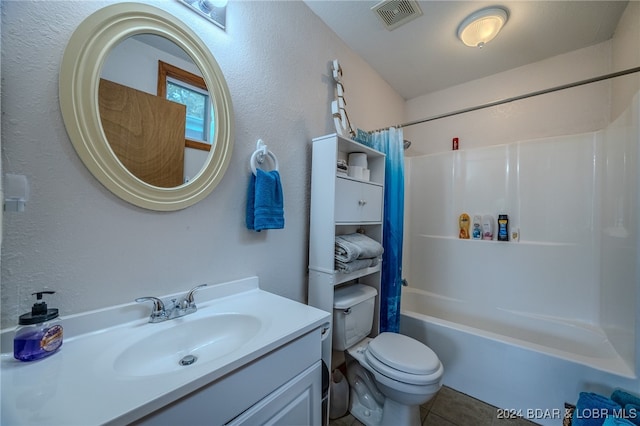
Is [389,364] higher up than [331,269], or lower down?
lower down

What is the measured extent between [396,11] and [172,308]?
6.56ft

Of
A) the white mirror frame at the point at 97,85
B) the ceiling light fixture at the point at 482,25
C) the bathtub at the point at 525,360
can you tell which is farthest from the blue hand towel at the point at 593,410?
the ceiling light fixture at the point at 482,25

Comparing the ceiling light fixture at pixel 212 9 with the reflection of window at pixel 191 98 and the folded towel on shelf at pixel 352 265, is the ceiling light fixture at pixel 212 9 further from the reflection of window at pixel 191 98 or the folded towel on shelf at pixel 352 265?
the folded towel on shelf at pixel 352 265

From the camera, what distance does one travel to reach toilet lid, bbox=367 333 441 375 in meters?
1.18

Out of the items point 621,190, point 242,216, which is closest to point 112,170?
point 242,216

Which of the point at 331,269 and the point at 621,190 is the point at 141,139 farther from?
the point at 621,190

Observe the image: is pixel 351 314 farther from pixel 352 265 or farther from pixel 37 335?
pixel 37 335

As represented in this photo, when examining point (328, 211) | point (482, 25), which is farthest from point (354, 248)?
point (482, 25)

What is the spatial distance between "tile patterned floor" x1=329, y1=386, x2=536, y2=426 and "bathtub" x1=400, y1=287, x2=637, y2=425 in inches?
2.4

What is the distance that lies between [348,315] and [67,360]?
1143 mm

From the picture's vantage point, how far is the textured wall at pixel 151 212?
669 mm

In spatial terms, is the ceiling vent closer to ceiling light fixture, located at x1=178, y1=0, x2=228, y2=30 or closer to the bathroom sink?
ceiling light fixture, located at x1=178, y1=0, x2=228, y2=30

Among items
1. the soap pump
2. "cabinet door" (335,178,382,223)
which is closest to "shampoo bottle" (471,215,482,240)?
"cabinet door" (335,178,382,223)

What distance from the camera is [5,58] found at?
0.65 m
